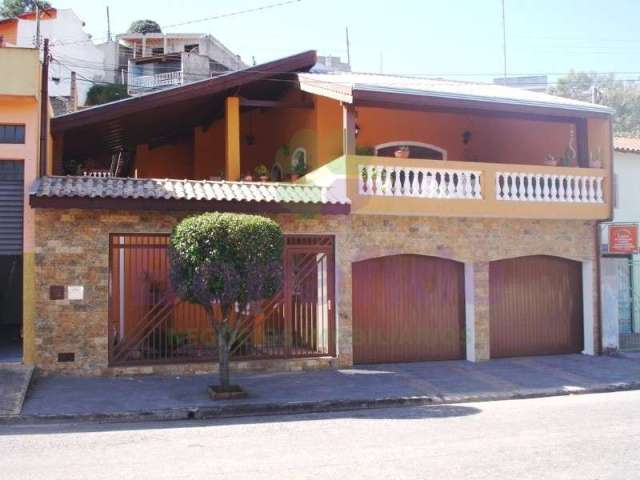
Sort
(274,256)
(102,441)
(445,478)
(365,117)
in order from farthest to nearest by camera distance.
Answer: (365,117), (274,256), (102,441), (445,478)

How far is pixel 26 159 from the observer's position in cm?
1142

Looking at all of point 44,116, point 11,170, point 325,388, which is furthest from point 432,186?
point 11,170

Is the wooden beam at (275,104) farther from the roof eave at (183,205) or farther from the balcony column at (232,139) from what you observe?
the roof eave at (183,205)

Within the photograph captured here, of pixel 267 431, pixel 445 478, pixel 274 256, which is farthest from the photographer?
pixel 274 256

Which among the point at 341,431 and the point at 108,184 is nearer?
the point at 341,431

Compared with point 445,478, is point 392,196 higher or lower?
higher

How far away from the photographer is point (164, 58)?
45125 mm

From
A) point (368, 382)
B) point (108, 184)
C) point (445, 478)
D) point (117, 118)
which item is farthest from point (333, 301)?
point (445, 478)

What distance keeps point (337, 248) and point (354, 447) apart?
6033 mm

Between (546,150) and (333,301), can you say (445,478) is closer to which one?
(333,301)

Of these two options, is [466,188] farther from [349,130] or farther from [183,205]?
[183,205]

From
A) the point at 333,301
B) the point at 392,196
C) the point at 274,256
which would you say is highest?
the point at 392,196

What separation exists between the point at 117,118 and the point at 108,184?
8.22 ft

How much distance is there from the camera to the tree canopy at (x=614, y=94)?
5441 cm
